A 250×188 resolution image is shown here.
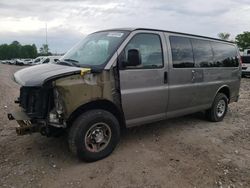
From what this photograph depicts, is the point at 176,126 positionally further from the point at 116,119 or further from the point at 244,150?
the point at 116,119

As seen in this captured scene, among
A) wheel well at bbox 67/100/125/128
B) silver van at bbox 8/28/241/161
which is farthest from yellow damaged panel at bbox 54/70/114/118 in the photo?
wheel well at bbox 67/100/125/128

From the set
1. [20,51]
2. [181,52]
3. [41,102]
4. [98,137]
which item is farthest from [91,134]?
[20,51]

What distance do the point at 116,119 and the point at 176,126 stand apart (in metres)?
2.36

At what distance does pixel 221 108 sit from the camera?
25.0 feet

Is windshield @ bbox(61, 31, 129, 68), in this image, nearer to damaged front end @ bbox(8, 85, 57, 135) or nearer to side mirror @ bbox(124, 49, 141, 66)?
side mirror @ bbox(124, 49, 141, 66)

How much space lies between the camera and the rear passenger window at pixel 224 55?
7.15 m

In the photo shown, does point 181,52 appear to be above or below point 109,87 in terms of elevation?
above

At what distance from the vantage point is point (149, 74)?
5.29 metres

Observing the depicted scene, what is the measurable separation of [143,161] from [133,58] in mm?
1726

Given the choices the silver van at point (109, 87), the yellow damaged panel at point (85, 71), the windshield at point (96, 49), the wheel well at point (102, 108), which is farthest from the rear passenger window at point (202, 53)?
the yellow damaged panel at point (85, 71)

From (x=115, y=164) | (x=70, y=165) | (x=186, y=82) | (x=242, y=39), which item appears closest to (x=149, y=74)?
(x=186, y=82)

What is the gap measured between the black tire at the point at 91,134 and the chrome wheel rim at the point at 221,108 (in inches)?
141

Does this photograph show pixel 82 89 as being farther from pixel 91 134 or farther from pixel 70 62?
pixel 70 62

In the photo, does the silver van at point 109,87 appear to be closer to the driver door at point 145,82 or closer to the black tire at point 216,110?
the driver door at point 145,82
